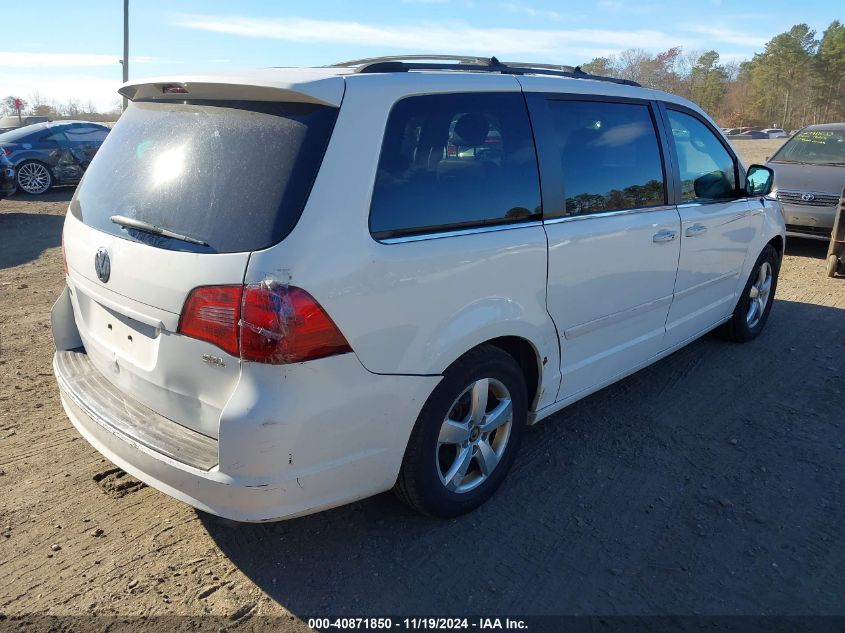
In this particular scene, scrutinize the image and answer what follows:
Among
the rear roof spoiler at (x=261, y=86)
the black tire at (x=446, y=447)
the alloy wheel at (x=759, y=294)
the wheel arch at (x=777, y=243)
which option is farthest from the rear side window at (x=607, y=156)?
the wheel arch at (x=777, y=243)

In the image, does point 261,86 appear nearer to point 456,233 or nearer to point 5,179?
point 456,233

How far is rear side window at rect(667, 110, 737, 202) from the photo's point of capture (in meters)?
4.29

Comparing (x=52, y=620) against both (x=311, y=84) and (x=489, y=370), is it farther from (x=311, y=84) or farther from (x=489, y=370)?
(x=311, y=84)

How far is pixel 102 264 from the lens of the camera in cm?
272

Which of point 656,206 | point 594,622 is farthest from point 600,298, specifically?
point 594,622

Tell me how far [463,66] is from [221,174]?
1.33 m

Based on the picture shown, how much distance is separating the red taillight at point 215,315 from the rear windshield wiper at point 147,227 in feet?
0.65

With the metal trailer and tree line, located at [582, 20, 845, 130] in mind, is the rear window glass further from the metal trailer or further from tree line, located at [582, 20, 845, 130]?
tree line, located at [582, 20, 845, 130]

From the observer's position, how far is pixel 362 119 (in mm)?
2502

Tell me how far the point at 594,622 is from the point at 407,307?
4.50 ft

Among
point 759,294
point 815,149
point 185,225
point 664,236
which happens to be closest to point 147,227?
point 185,225

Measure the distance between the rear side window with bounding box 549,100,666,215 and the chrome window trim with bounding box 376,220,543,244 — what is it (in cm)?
40

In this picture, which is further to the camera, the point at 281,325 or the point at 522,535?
the point at 522,535

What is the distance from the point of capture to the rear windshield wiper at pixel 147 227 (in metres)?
2.41
